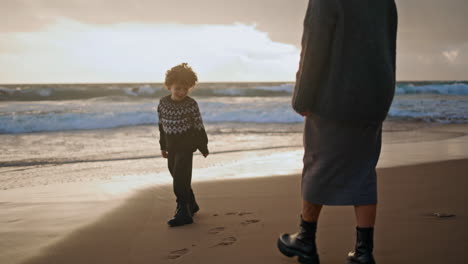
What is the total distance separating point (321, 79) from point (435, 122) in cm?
1266

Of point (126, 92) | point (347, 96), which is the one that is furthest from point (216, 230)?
point (126, 92)

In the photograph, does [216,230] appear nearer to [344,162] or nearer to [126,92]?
[344,162]

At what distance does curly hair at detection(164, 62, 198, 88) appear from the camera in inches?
137

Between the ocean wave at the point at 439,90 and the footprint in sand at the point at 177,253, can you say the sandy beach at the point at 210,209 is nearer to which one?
the footprint in sand at the point at 177,253

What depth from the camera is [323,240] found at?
2.90m

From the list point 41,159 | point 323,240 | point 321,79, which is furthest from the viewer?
point 41,159

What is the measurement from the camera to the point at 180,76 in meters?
3.48

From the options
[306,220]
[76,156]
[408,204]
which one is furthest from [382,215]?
[76,156]

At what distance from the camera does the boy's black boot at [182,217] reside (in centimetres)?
338

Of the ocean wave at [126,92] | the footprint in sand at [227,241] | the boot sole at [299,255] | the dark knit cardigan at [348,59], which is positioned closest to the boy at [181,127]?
the footprint in sand at [227,241]

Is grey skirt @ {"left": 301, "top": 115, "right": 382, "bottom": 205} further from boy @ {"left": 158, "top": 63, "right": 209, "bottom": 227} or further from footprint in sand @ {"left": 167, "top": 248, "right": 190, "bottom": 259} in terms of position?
boy @ {"left": 158, "top": 63, "right": 209, "bottom": 227}

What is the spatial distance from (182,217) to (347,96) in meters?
1.85

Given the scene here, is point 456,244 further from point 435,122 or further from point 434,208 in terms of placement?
point 435,122

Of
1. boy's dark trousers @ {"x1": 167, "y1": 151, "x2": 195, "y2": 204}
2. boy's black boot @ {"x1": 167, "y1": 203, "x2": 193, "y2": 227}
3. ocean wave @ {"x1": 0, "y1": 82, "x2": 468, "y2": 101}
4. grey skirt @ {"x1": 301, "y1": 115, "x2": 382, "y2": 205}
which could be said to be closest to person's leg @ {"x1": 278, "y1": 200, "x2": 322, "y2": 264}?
grey skirt @ {"x1": 301, "y1": 115, "x2": 382, "y2": 205}
